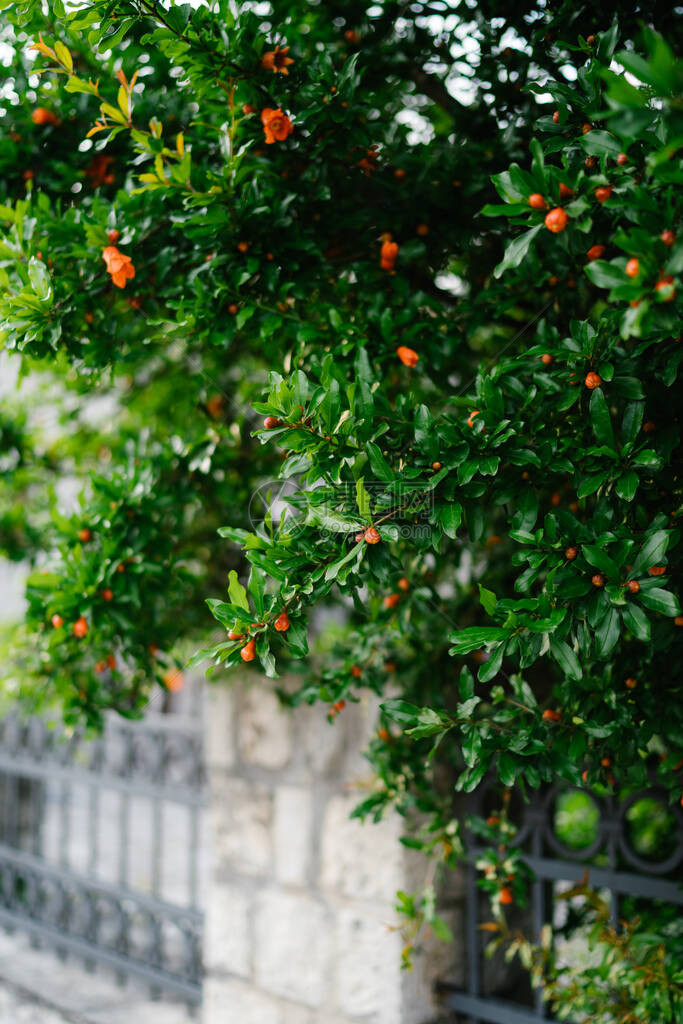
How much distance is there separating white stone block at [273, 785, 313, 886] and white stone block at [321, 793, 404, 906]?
0.07 m

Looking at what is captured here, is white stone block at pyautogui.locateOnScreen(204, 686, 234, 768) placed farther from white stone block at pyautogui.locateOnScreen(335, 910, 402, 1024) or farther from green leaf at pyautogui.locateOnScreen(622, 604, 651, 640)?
green leaf at pyautogui.locateOnScreen(622, 604, 651, 640)

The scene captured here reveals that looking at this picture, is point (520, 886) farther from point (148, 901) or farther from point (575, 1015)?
point (148, 901)

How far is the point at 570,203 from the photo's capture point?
1.08 metres

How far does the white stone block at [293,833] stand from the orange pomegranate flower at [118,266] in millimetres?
1449

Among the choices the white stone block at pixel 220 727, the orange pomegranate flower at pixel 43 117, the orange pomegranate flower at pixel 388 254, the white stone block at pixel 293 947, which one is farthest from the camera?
→ the white stone block at pixel 220 727

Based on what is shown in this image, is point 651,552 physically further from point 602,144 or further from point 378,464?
point 602,144

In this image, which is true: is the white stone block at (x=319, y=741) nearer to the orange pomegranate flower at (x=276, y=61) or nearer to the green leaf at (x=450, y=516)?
the green leaf at (x=450, y=516)

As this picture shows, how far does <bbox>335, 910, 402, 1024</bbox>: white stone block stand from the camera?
201 cm

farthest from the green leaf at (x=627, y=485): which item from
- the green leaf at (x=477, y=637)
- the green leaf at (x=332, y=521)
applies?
the green leaf at (x=332, y=521)

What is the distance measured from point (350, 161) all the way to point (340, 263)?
196 mm

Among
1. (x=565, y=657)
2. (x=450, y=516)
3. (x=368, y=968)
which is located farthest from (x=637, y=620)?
(x=368, y=968)

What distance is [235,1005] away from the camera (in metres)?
2.34

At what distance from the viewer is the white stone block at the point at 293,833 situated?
2.25 m

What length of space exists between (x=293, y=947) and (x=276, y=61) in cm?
209
